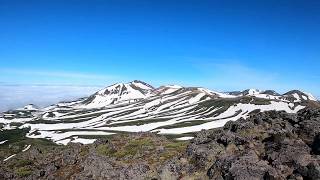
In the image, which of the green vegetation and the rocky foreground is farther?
the green vegetation

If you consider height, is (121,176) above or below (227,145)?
below

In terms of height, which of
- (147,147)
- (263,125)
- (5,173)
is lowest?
(5,173)

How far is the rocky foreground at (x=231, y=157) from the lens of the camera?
37.8 m

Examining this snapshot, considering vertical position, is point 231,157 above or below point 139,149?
above

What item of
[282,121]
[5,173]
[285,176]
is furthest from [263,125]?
[5,173]

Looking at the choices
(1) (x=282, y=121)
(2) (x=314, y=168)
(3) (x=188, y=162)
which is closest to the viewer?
(2) (x=314, y=168)

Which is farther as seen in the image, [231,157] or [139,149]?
[139,149]

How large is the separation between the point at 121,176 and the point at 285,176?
1987cm

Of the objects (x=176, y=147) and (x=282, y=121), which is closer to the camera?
(x=282, y=121)

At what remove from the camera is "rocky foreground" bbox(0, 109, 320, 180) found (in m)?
37.8

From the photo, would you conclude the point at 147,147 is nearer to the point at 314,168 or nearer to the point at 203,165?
the point at 203,165

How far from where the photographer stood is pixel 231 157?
4147 cm

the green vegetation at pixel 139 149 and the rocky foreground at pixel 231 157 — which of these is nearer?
the rocky foreground at pixel 231 157

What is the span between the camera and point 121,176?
155ft
